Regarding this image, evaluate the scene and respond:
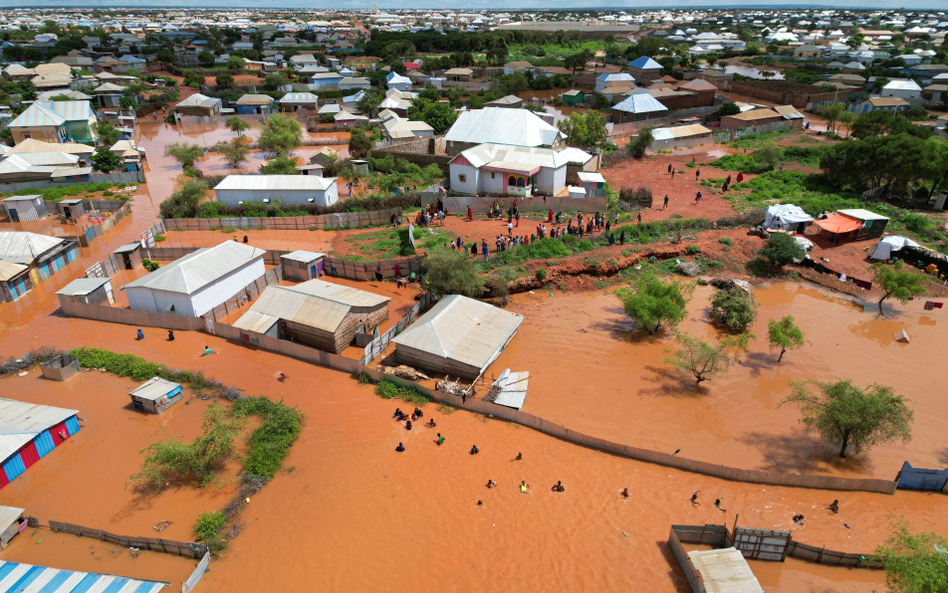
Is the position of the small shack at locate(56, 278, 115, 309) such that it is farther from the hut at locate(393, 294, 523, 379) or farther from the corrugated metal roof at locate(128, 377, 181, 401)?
the hut at locate(393, 294, 523, 379)

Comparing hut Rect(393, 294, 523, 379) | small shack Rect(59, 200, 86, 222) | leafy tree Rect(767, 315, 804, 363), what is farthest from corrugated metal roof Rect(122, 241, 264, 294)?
leafy tree Rect(767, 315, 804, 363)

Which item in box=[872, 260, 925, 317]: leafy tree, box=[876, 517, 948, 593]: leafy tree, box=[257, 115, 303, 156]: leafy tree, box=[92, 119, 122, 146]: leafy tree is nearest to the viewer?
box=[876, 517, 948, 593]: leafy tree

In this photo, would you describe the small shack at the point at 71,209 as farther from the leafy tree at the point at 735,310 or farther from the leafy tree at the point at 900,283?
the leafy tree at the point at 900,283

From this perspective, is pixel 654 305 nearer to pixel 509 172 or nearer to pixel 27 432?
pixel 509 172

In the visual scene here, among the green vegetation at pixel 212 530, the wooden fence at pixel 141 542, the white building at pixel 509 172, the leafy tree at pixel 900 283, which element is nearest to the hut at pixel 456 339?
the green vegetation at pixel 212 530

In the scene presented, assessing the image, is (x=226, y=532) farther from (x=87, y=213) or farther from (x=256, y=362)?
(x=87, y=213)

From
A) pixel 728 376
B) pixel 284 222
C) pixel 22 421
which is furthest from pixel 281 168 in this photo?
pixel 728 376
